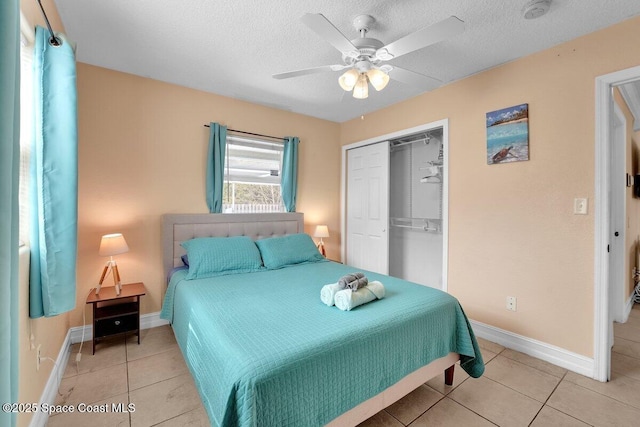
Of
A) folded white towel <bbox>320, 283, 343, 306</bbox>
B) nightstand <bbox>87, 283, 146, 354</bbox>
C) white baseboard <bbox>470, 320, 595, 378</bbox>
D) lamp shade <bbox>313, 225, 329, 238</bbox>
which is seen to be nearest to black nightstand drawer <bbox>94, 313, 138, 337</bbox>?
nightstand <bbox>87, 283, 146, 354</bbox>

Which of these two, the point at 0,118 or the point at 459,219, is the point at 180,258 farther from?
the point at 459,219

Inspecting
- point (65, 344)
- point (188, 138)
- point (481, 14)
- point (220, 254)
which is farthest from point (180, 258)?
point (481, 14)

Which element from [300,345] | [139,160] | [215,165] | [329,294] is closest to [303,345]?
[300,345]

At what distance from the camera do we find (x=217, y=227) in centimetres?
320

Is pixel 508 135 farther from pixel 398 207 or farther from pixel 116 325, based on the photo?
pixel 116 325

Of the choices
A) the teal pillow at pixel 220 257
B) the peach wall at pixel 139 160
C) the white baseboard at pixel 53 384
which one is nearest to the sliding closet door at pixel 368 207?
the peach wall at pixel 139 160

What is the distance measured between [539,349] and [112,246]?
12.2 ft

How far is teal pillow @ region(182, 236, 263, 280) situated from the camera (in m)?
2.55

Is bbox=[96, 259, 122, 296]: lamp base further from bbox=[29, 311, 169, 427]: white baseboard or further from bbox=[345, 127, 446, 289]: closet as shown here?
bbox=[345, 127, 446, 289]: closet

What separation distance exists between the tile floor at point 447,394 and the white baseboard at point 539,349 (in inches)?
2.2

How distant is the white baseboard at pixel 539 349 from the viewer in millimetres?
2146

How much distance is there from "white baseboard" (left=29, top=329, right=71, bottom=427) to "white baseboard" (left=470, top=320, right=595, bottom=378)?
10.8 ft

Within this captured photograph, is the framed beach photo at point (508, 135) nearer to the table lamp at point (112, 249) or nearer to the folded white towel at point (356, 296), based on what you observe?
the folded white towel at point (356, 296)

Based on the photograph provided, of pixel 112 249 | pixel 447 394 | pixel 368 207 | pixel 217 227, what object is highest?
pixel 368 207
